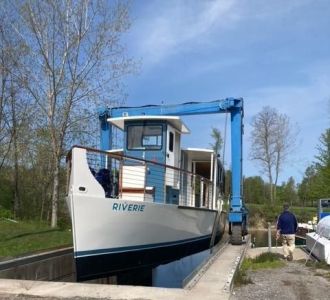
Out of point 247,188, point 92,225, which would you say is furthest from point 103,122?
point 247,188

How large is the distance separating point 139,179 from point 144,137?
2.44m

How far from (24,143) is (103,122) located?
24.2ft

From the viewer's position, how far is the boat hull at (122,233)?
35.0 ft

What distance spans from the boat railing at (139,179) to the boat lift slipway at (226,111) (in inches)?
115

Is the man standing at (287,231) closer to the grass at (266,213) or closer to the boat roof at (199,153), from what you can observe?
the boat roof at (199,153)

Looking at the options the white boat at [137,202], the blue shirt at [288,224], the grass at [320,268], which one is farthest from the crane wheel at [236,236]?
the grass at [320,268]

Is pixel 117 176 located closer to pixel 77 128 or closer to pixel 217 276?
pixel 217 276

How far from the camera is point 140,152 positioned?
48.7 ft

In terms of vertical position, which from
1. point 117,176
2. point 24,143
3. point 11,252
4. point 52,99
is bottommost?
point 11,252

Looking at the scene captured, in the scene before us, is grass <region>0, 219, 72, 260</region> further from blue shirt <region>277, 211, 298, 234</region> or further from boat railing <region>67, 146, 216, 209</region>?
blue shirt <region>277, 211, 298, 234</region>

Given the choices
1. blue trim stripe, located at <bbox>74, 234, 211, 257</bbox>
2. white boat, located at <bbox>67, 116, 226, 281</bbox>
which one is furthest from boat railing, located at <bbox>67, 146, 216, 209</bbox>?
blue trim stripe, located at <bbox>74, 234, 211, 257</bbox>

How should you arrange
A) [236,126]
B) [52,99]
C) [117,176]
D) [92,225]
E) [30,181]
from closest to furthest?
[92,225] → [117,176] → [236,126] → [52,99] → [30,181]

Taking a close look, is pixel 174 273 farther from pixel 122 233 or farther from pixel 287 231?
pixel 122 233

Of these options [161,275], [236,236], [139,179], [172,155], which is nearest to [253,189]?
[236,236]
